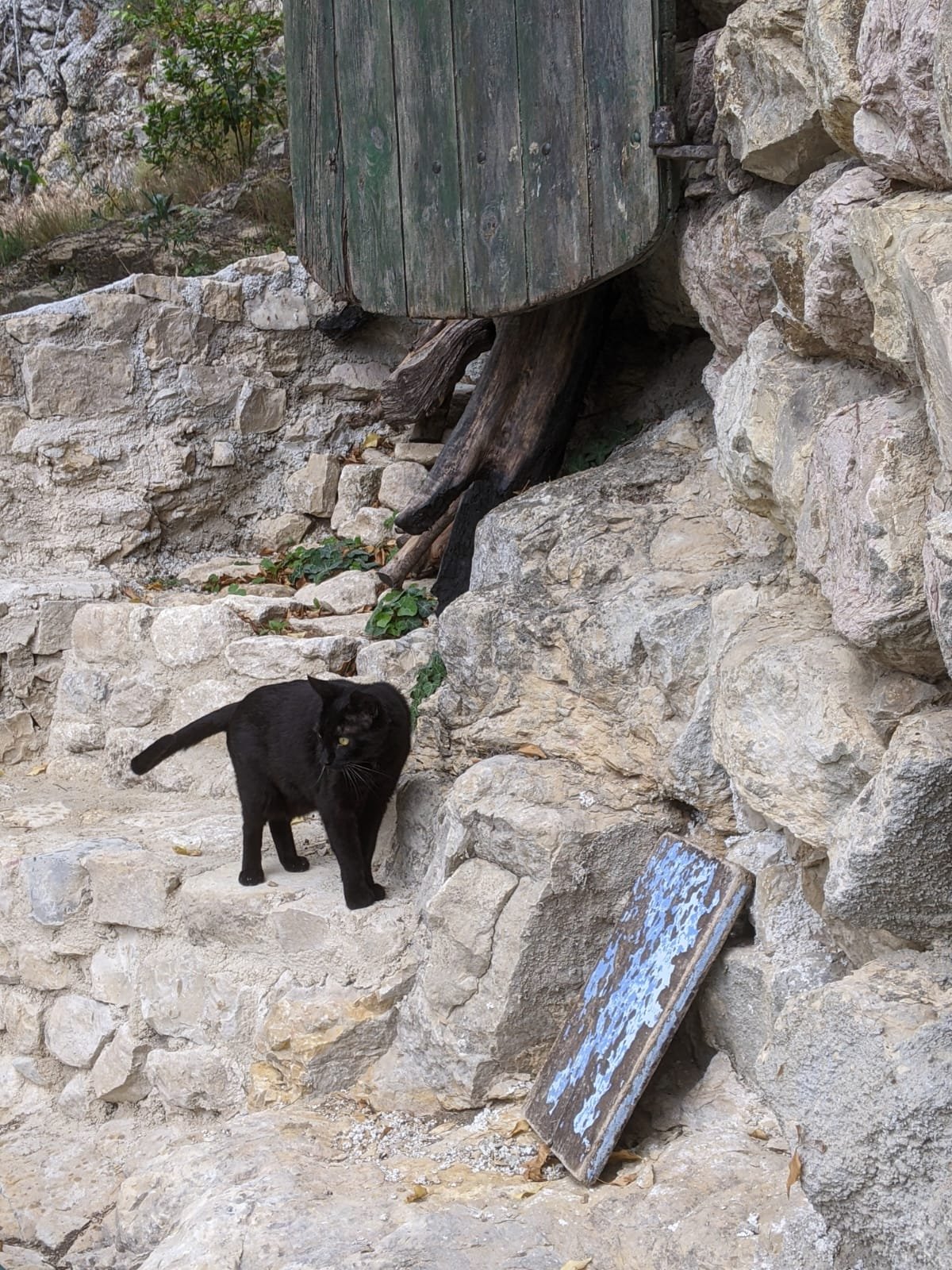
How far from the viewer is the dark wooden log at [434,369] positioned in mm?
5305

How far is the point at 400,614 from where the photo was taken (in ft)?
16.8

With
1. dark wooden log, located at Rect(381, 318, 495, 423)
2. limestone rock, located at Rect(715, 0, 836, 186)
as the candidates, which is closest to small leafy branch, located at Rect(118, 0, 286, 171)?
dark wooden log, located at Rect(381, 318, 495, 423)

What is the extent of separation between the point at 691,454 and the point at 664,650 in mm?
941

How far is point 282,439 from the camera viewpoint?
20.4 feet

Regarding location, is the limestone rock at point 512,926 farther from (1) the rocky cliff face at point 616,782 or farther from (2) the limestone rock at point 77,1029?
(2) the limestone rock at point 77,1029

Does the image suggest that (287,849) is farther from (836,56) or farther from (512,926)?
(836,56)

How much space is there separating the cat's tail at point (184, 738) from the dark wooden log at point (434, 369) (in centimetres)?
170

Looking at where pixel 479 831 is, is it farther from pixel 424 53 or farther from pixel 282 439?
pixel 282 439

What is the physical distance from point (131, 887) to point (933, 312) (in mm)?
3297

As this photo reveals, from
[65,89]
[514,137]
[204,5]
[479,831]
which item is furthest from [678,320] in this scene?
[65,89]

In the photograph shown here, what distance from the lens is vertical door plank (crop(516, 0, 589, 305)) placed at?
3.80 meters

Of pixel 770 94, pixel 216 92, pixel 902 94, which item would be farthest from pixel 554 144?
pixel 216 92

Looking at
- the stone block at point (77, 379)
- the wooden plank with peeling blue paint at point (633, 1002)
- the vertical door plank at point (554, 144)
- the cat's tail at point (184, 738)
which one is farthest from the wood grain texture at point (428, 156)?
the stone block at point (77, 379)

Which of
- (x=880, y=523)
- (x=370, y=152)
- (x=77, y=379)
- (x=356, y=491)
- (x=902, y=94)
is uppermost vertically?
(x=370, y=152)
